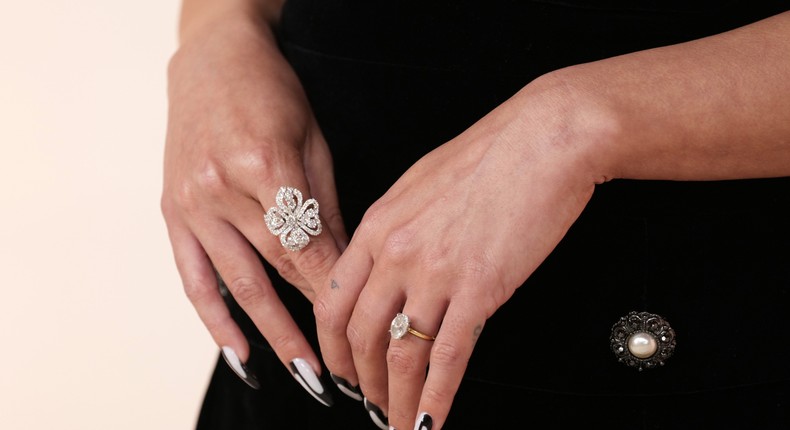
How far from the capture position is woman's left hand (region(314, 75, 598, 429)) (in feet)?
2.45

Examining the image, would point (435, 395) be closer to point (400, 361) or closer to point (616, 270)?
point (400, 361)

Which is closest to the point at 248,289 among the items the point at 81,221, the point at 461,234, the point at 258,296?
the point at 258,296

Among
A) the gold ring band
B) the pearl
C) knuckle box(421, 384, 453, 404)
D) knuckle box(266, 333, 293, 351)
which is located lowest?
knuckle box(421, 384, 453, 404)

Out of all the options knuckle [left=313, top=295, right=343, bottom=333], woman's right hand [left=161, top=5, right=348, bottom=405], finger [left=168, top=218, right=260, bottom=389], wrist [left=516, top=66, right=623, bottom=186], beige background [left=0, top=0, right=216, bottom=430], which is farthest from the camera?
beige background [left=0, top=0, right=216, bottom=430]

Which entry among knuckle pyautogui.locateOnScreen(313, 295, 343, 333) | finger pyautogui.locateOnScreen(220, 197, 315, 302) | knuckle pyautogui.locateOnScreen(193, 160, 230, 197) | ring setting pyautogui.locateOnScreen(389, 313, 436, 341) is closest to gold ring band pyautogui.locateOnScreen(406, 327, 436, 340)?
ring setting pyautogui.locateOnScreen(389, 313, 436, 341)

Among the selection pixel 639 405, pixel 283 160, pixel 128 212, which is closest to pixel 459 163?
pixel 283 160

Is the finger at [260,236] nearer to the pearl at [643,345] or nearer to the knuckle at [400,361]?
the knuckle at [400,361]

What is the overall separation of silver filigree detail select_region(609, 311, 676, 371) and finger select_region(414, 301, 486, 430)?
21 cm

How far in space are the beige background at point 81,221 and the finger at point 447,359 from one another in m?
1.69

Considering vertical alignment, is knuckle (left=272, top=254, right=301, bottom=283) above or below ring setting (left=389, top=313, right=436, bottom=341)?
above

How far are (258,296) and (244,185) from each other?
0.14 meters

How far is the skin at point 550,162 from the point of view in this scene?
2.45ft

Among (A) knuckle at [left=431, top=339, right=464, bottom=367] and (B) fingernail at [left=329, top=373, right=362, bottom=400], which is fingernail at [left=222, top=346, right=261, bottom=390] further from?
(A) knuckle at [left=431, top=339, right=464, bottom=367]

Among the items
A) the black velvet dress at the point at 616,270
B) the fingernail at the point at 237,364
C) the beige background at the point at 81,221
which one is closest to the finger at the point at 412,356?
the black velvet dress at the point at 616,270
